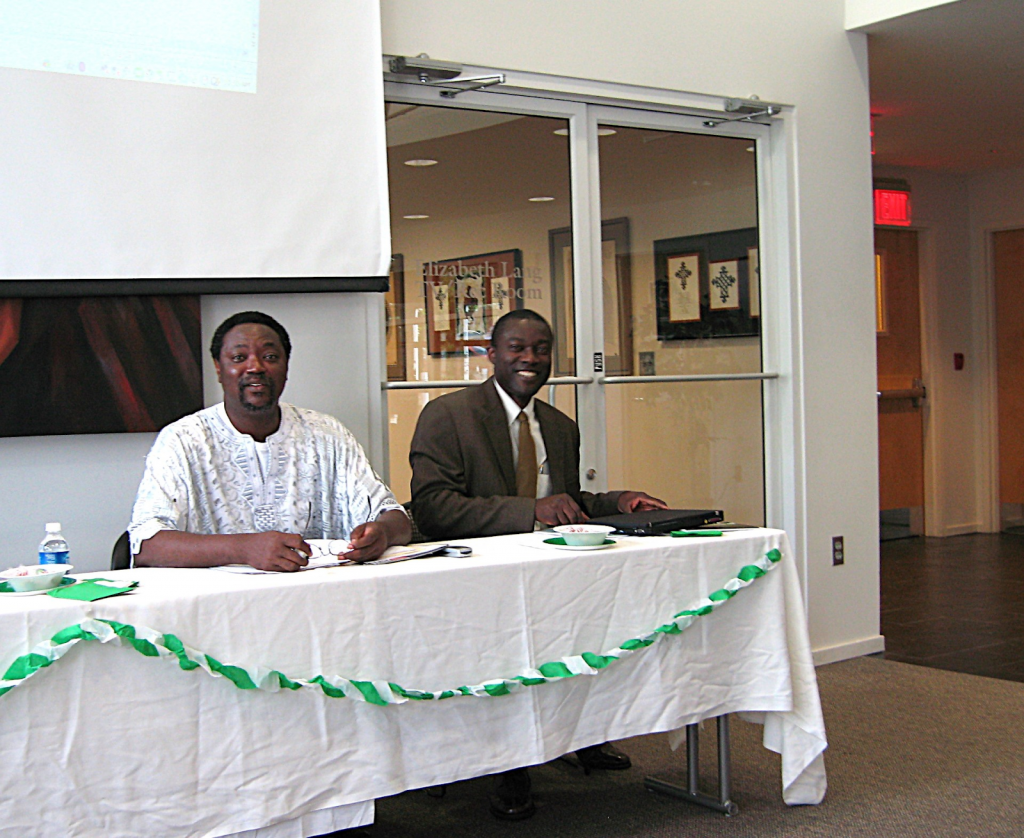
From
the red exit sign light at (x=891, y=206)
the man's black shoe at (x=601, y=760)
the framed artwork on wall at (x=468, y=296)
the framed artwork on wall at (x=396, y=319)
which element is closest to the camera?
the man's black shoe at (x=601, y=760)

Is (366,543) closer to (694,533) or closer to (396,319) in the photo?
(694,533)

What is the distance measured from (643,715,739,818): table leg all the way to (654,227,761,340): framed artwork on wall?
1883 mm

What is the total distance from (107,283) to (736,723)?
250 centimetres

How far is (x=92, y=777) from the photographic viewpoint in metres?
2.16

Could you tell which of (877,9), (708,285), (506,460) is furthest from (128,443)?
(877,9)

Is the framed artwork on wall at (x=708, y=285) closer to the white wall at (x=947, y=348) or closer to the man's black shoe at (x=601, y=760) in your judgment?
the man's black shoe at (x=601, y=760)

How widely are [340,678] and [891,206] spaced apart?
5547 mm

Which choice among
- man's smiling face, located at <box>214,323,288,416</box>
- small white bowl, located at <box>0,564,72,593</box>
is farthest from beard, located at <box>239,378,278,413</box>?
small white bowl, located at <box>0,564,72,593</box>

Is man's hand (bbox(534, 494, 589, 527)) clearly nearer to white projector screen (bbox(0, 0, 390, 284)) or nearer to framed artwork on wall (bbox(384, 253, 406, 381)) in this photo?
framed artwork on wall (bbox(384, 253, 406, 381))

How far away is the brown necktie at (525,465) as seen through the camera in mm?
3621

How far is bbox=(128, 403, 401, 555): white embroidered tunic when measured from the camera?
290 cm

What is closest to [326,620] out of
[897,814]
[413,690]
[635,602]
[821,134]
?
[413,690]

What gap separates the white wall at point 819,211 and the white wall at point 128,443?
1.39 m

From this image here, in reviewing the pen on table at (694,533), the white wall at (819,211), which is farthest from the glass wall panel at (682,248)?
the pen on table at (694,533)
